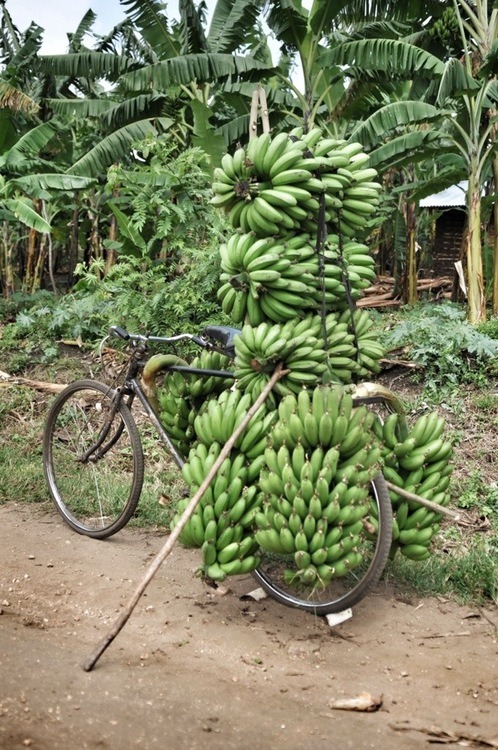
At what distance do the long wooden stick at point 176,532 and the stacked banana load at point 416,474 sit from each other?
0.67 meters

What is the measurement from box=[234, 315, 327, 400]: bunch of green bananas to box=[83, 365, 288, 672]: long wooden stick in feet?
0.17

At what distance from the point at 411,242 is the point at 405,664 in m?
8.58

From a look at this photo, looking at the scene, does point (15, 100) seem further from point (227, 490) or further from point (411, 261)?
point (227, 490)

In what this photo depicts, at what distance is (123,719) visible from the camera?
8.36 feet

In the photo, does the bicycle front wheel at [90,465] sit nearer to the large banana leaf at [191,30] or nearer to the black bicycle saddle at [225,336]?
the black bicycle saddle at [225,336]

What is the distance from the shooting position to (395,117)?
852 cm

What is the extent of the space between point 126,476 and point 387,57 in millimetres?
5710

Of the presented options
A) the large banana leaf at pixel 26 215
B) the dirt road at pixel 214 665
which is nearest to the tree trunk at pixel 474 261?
the dirt road at pixel 214 665

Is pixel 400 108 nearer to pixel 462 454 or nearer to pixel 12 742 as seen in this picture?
pixel 462 454

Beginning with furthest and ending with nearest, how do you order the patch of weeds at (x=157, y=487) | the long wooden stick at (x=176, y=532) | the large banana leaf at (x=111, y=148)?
the large banana leaf at (x=111, y=148), the patch of weeds at (x=157, y=487), the long wooden stick at (x=176, y=532)

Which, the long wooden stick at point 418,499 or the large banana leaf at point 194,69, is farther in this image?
the large banana leaf at point 194,69

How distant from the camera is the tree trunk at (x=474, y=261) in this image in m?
8.13

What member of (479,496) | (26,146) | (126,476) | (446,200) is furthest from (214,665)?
(446,200)

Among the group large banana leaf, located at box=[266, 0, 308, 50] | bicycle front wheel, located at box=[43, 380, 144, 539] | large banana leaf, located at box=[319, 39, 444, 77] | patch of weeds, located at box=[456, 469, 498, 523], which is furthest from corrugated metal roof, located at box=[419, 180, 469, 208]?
bicycle front wheel, located at box=[43, 380, 144, 539]
